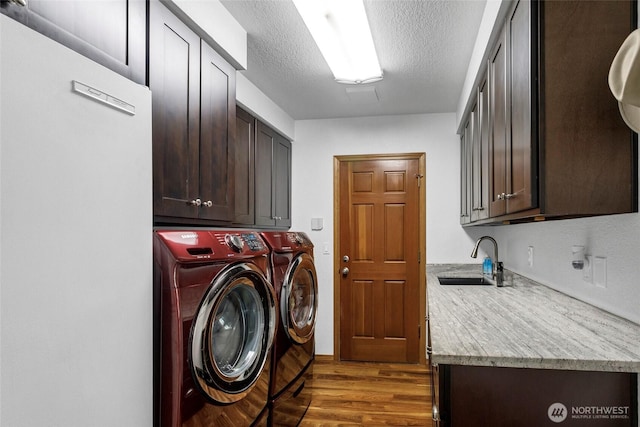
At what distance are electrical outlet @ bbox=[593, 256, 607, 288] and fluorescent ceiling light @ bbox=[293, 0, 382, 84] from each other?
1.45m

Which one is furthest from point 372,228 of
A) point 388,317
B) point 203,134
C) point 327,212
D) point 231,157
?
point 203,134

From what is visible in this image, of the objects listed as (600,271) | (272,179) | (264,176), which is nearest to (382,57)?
(264,176)

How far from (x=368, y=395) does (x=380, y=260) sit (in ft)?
4.19

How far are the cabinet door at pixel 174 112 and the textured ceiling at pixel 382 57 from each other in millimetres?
417

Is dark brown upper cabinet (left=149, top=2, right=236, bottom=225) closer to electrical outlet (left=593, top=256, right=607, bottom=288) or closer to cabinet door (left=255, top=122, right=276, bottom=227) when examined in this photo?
cabinet door (left=255, top=122, right=276, bottom=227)

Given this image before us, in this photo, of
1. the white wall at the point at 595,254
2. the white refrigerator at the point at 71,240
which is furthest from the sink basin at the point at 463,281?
the white refrigerator at the point at 71,240

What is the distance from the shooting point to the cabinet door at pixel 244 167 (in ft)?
10.0

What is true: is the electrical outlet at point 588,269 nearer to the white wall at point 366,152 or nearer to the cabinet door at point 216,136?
the cabinet door at point 216,136

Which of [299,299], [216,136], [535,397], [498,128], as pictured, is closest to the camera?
[535,397]

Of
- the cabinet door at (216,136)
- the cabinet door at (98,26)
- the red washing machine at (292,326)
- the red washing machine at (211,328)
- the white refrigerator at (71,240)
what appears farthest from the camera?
the red washing machine at (292,326)

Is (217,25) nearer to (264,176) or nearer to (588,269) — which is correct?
(264,176)

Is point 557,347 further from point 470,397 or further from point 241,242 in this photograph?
point 241,242

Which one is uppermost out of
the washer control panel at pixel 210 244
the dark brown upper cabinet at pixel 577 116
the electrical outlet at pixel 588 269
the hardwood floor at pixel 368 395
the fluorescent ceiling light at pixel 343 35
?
the fluorescent ceiling light at pixel 343 35

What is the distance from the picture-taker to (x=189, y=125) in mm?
1874
